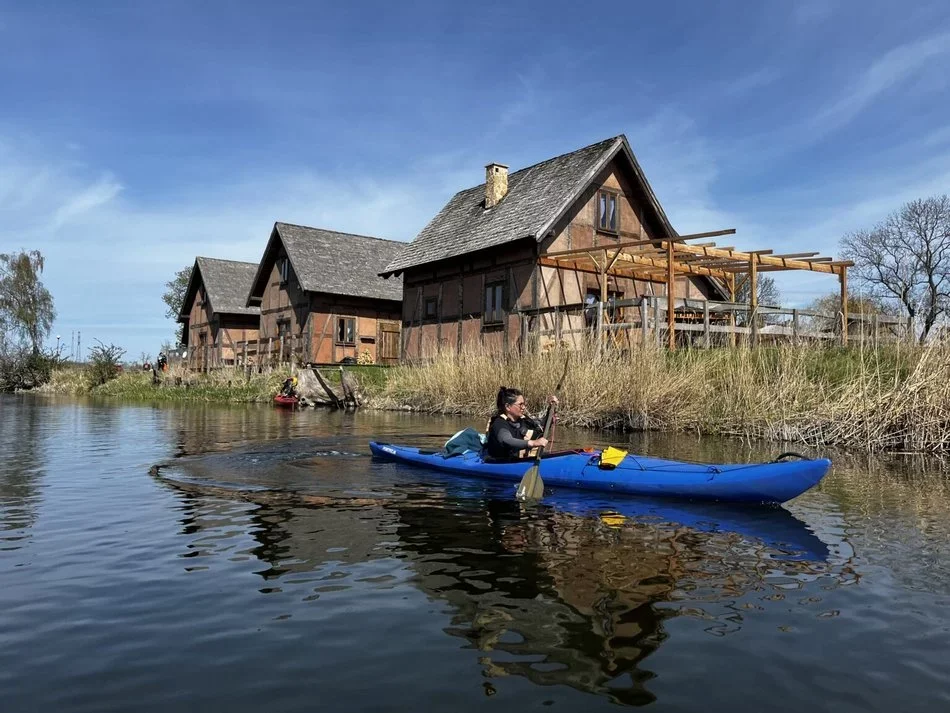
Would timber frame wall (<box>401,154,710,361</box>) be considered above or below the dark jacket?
above

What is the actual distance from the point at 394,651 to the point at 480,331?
854 inches

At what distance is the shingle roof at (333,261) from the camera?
33031mm

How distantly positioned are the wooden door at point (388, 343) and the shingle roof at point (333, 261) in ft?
4.33

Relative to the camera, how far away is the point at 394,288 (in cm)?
Answer: 3525

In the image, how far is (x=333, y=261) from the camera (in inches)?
1371

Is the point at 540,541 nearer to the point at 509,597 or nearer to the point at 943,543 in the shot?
the point at 509,597

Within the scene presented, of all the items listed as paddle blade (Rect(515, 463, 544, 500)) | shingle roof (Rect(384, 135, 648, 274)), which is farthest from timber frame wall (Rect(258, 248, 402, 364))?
paddle blade (Rect(515, 463, 544, 500))

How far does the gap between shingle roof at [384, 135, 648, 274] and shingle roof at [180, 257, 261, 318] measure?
49.1ft

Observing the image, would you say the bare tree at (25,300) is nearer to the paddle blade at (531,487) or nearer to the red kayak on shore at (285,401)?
the red kayak on shore at (285,401)

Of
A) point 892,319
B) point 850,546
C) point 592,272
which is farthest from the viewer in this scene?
point 592,272

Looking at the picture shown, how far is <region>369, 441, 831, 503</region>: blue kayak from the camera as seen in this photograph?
7.46 meters

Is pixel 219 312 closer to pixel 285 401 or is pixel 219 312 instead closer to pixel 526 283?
pixel 285 401

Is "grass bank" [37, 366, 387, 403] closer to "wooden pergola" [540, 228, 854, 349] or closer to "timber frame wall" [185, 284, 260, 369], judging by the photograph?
"timber frame wall" [185, 284, 260, 369]

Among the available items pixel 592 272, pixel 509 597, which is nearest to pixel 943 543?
pixel 509 597
